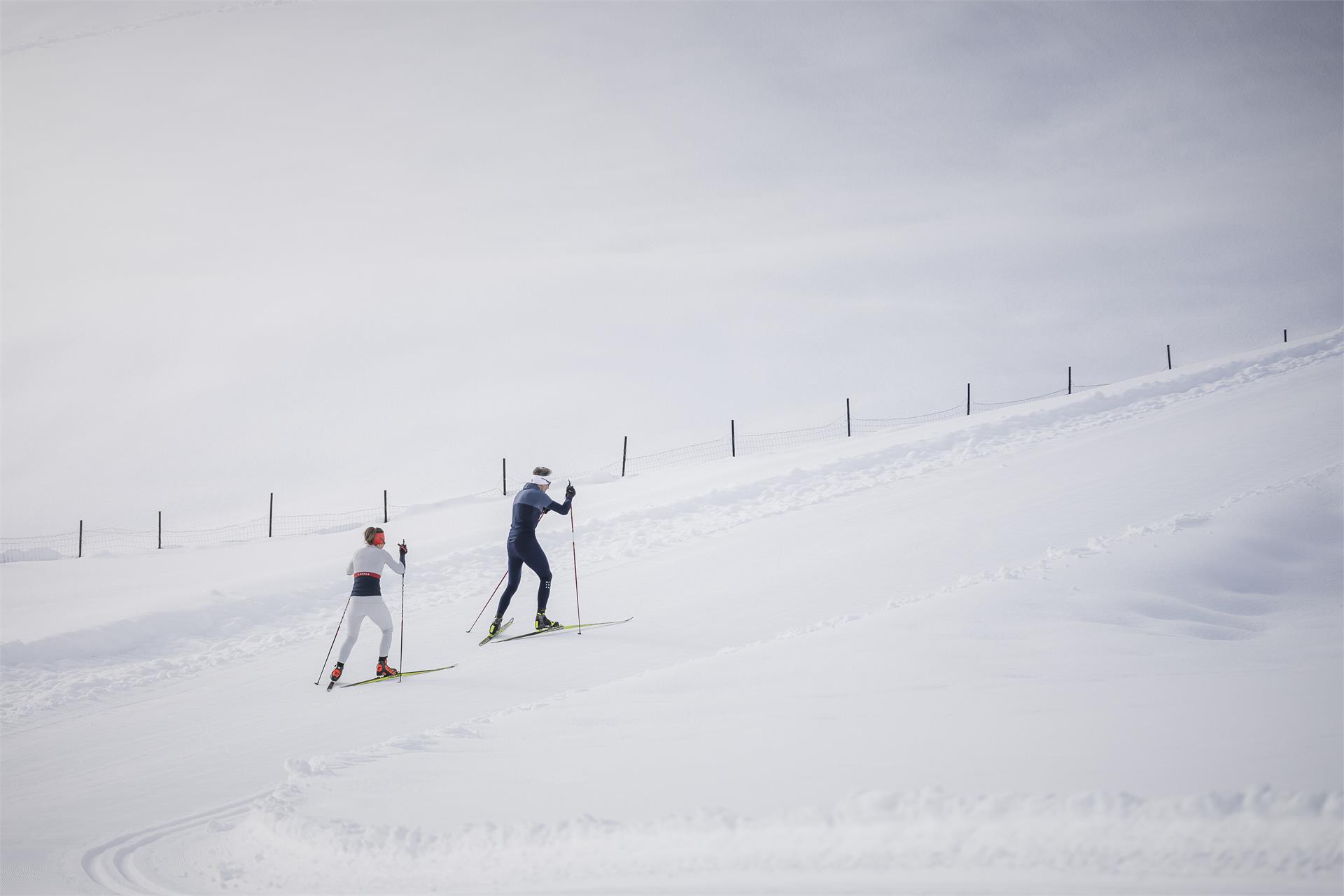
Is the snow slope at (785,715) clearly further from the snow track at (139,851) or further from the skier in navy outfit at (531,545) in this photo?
the skier in navy outfit at (531,545)

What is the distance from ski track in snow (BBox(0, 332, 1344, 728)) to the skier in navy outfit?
250 cm

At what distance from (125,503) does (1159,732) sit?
246 ft

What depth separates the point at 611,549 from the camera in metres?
14.9

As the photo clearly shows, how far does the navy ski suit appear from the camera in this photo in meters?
10.3

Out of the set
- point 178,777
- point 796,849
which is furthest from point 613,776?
point 178,777

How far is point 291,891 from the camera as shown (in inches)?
180

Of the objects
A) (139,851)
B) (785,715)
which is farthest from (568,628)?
(139,851)

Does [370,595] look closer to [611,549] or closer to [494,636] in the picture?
[494,636]

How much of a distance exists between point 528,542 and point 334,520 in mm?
27514

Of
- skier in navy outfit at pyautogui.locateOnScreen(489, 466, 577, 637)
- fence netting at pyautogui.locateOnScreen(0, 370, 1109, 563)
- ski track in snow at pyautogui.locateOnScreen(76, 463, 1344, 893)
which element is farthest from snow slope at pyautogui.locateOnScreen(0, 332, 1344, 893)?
fence netting at pyautogui.locateOnScreen(0, 370, 1109, 563)

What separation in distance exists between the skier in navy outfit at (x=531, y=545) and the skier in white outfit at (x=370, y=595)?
1536mm

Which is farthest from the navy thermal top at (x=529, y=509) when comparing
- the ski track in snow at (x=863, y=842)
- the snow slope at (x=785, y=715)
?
the ski track in snow at (x=863, y=842)

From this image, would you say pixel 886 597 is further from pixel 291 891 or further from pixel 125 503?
pixel 125 503

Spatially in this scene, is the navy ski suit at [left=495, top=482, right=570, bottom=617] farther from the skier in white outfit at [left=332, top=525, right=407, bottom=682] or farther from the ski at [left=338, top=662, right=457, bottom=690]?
the skier in white outfit at [left=332, top=525, right=407, bottom=682]
